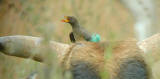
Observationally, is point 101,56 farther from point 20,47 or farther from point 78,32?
point 78,32

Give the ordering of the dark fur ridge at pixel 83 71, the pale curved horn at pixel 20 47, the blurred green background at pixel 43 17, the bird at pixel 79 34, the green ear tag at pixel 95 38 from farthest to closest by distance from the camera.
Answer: the blurred green background at pixel 43 17 < the bird at pixel 79 34 < the green ear tag at pixel 95 38 < the pale curved horn at pixel 20 47 < the dark fur ridge at pixel 83 71

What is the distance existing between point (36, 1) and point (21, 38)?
4.12 metres

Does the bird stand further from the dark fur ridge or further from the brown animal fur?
the dark fur ridge

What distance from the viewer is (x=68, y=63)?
3.26m

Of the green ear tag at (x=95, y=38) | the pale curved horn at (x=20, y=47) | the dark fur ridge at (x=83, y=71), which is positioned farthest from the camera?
the green ear tag at (x=95, y=38)

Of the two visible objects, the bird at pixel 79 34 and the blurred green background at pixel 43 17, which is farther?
the blurred green background at pixel 43 17

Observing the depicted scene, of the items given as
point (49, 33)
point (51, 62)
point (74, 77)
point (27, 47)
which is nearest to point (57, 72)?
point (51, 62)

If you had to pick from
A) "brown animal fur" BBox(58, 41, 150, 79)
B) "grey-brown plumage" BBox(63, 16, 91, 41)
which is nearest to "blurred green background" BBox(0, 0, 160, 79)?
"grey-brown plumage" BBox(63, 16, 91, 41)

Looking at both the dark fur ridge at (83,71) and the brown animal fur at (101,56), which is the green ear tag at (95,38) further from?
the dark fur ridge at (83,71)

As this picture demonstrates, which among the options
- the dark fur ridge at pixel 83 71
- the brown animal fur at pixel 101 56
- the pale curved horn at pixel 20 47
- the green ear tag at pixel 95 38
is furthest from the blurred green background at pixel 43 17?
the dark fur ridge at pixel 83 71

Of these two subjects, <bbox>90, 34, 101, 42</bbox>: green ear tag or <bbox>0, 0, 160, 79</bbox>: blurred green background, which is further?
<bbox>0, 0, 160, 79</bbox>: blurred green background

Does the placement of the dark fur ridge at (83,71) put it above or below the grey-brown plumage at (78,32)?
below

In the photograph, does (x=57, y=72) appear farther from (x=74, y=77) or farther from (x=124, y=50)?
(x=124, y=50)

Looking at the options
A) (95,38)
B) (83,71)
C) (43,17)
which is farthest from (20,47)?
(43,17)
